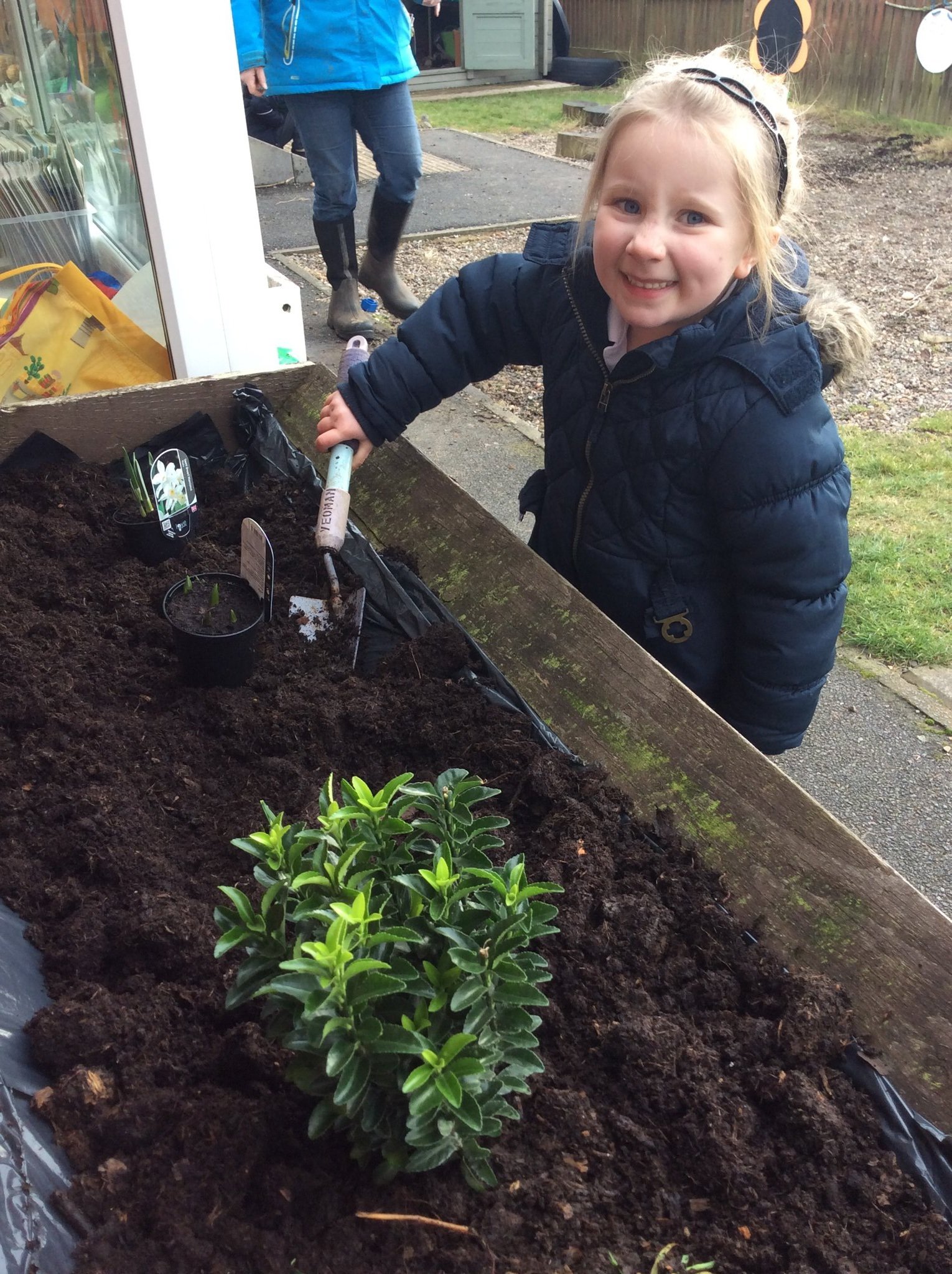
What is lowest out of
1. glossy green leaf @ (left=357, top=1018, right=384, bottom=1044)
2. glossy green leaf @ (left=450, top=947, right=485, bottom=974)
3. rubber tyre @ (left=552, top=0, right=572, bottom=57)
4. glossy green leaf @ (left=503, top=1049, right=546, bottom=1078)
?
rubber tyre @ (left=552, top=0, right=572, bottom=57)

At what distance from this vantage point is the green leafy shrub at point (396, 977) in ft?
3.05

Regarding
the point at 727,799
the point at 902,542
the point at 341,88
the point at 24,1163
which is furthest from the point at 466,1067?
the point at 341,88

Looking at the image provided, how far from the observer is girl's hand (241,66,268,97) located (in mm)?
4816

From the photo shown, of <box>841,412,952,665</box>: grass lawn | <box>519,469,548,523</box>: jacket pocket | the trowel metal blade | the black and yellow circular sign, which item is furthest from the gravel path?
the trowel metal blade

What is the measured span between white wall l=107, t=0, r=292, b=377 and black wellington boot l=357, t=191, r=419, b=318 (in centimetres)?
253

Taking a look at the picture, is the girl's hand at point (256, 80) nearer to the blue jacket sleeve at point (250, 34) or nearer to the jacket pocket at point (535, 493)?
the blue jacket sleeve at point (250, 34)

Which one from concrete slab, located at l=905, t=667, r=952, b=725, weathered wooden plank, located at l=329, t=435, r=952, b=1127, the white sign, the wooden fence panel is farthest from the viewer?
the wooden fence panel

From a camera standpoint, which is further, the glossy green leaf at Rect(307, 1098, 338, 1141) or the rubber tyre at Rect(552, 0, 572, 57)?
the rubber tyre at Rect(552, 0, 572, 57)

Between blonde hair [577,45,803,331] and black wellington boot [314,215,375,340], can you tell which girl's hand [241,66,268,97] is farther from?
blonde hair [577,45,803,331]

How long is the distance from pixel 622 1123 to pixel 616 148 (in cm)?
150

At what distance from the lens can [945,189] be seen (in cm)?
877

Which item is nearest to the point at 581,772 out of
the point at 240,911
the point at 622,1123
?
the point at 622,1123

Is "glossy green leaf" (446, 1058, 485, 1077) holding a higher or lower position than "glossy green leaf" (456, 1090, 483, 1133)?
higher

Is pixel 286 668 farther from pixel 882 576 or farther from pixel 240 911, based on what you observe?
pixel 882 576
